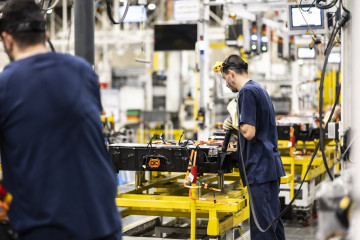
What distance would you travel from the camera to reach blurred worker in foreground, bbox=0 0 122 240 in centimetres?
257

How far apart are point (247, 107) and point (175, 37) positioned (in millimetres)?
8923

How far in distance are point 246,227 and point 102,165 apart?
6001 mm

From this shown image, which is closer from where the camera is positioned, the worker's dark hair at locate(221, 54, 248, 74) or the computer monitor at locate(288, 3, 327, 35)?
the worker's dark hair at locate(221, 54, 248, 74)

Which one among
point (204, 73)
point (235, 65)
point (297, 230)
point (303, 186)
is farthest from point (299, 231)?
point (204, 73)

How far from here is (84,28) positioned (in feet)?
18.5

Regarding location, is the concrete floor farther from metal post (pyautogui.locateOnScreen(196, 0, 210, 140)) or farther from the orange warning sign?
metal post (pyautogui.locateOnScreen(196, 0, 210, 140))

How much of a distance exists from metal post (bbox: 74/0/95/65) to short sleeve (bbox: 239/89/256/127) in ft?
4.97

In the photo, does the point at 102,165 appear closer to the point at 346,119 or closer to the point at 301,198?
the point at 346,119

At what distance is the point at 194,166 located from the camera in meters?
5.28

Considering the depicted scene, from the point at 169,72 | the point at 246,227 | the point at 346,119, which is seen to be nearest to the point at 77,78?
the point at 346,119

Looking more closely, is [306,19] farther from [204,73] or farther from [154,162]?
[204,73]

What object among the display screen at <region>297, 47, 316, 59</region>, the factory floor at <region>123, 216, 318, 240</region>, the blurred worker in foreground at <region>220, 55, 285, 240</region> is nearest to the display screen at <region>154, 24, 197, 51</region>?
the display screen at <region>297, 47, 316, 59</region>

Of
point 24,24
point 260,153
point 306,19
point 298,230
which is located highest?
point 306,19

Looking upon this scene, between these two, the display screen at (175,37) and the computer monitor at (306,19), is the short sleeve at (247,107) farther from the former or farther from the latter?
the display screen at (175,37)
